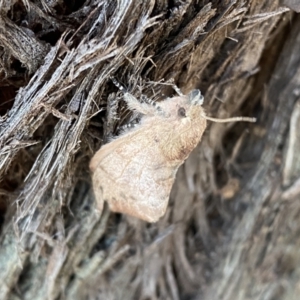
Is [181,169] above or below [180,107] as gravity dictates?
below

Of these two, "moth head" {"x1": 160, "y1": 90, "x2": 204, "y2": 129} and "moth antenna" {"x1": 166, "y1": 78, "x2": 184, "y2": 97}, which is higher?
"moth antenna" {"x1": 166, "y1": 78, "x2": 184, "y2": 97}

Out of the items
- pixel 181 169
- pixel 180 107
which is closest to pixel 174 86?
pixel 180 107

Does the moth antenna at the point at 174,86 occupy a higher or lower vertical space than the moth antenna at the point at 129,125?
higher

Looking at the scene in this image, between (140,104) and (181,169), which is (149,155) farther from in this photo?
(181,169)

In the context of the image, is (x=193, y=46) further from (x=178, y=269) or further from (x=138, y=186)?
(x=178, y=269)
